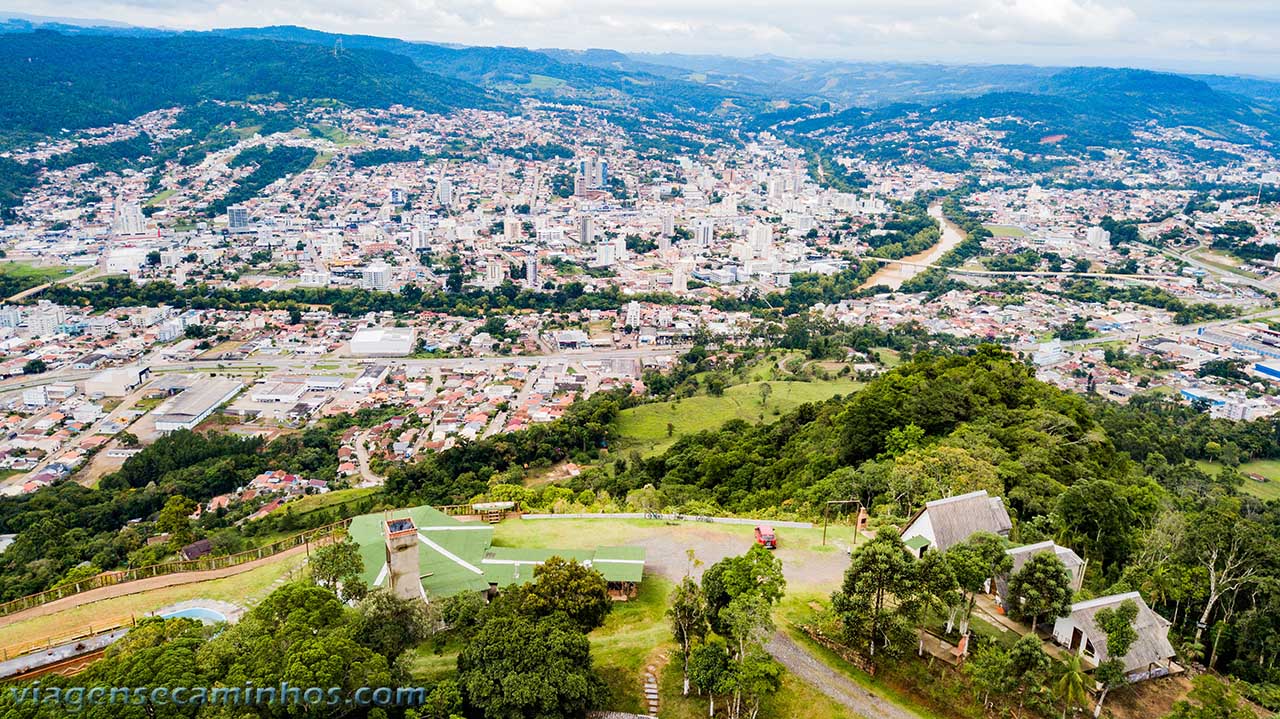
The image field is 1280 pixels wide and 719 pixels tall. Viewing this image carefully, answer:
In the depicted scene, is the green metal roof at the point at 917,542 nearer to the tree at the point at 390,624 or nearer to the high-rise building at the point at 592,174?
the tree at the point at 390,624

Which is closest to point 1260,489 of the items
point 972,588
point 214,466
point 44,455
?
point 972,588

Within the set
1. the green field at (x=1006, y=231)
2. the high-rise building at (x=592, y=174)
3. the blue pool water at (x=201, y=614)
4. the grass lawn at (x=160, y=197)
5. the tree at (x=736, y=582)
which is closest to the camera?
the tree at (x=736, y=582)

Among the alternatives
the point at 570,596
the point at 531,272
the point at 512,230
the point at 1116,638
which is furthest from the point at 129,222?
the point at 1116,638

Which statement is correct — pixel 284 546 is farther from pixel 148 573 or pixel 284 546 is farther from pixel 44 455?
pixel 44 455

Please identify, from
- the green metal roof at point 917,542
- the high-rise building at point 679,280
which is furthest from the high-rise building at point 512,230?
the green metal roof at point 917,542

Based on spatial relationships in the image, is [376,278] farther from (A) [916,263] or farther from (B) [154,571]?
(B) [154,571]
